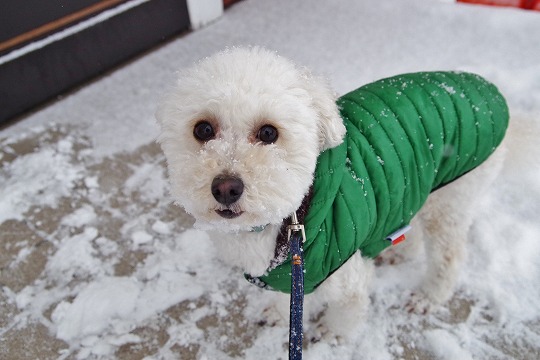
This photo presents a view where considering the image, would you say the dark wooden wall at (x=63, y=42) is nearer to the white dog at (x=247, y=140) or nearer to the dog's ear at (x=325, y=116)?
the white dog at (x=247, y=140)

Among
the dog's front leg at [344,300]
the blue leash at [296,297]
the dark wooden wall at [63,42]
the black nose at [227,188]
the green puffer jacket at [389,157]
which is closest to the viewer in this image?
the black nose at [227,188]

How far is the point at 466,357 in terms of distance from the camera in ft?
6.43

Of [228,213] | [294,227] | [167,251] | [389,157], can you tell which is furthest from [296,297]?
[167,251]

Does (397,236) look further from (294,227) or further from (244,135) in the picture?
(244,135)

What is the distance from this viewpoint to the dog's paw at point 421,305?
7.09 ft

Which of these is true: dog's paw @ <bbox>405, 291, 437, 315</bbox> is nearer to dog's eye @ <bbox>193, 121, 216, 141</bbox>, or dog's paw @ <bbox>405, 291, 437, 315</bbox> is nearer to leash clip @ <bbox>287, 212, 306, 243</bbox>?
leash clip @ <bbox>287, 212, 306, 243</bbox>

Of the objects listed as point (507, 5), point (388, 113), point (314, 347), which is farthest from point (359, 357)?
point (507, 5)

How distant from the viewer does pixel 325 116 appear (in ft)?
4.62

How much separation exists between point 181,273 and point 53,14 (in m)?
2.59

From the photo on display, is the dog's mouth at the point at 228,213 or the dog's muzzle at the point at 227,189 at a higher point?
the dog's muzzle at the point at 227,189

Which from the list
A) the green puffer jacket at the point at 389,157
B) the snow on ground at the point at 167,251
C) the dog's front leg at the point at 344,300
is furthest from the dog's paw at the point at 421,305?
the green puffer jacket at the point at 389,157

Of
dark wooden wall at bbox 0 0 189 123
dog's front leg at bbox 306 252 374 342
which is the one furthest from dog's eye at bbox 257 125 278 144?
dark wooden wall at bbox 0 0 189 123

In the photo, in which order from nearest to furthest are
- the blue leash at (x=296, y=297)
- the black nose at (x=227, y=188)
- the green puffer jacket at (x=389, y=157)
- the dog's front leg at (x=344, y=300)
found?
the black nose at (x=227, y=188) → the blue leash at (x=296, y=297) → the green puffer jacket at (x=389, y=157) → the dog's front leg at (x=344, y=300)

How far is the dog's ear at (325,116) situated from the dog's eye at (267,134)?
162 millimetres
